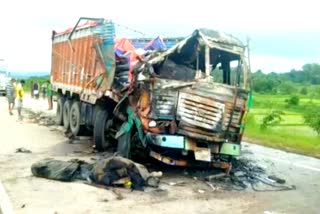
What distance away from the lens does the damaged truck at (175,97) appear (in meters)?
9.91

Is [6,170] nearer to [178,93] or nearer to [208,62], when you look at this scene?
[178,93]

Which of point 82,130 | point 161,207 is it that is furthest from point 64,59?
point 161,207

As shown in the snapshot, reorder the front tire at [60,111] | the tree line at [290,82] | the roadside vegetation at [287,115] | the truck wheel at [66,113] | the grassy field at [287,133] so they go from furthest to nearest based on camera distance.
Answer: the tree line at [290,82], the front tire at [60,111], the roadside vegetation at [287,115], the truck wheel at [66,113], the grassy field at [287,133]

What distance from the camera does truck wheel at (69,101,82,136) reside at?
1586 centimetres

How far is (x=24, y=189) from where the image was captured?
27.8ft

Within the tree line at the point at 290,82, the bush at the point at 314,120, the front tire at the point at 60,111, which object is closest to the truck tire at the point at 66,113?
the front tire at the point at 60,111

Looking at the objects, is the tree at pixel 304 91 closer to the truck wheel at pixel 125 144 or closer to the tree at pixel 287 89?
the tree at pixel 287 89

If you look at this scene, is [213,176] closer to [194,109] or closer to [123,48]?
[194,109]

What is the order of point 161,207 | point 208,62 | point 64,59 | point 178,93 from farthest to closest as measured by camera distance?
point 64,59
point 208,62
point 178,93
point 161,207

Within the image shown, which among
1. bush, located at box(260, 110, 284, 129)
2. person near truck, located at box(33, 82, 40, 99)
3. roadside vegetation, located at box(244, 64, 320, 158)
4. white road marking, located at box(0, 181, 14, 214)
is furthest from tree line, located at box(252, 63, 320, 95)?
white road marking, located at box(0, 181, 14, 214)

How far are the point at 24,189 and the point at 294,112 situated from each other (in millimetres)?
27841

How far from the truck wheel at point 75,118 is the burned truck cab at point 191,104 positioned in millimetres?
5512

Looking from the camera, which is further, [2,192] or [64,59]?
[64,59]

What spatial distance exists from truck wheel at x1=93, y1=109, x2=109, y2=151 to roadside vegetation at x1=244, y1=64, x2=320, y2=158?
3740 millimetres
